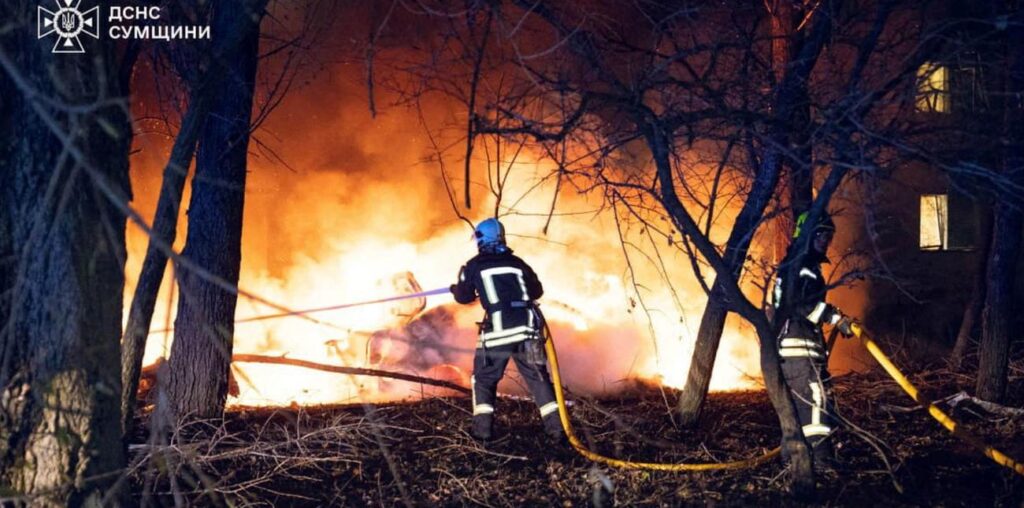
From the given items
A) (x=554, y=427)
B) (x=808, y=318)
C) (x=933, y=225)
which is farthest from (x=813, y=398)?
(x=933, y=225)

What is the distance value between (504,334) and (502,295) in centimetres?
31

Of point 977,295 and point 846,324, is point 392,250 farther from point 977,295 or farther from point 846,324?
point 977,295

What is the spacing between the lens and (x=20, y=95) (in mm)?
4125

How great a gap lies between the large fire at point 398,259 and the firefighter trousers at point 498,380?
2.91 meters

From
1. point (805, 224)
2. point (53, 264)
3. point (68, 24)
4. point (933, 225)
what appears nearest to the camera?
point (53, 264)

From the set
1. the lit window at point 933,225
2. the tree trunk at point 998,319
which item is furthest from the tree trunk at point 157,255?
the lit window at point 933,225

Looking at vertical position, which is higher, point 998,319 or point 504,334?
point 998,319

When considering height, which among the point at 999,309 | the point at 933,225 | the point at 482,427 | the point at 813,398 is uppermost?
the point at 933,225

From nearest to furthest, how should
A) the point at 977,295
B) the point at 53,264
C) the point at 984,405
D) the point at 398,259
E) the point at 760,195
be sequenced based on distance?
the point at 53,264 → the point at 760,195 → the point at 984,405 → the point at 977,295 → the point at 398,259

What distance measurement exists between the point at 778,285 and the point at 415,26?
19.8ft

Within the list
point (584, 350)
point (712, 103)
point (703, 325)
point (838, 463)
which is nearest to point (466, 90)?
point (584, 350)

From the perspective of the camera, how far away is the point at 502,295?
6.73 meters

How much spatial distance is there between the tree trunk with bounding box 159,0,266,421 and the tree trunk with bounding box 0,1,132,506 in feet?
7.76

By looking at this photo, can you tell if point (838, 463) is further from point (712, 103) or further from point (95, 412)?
point (95, 412)
